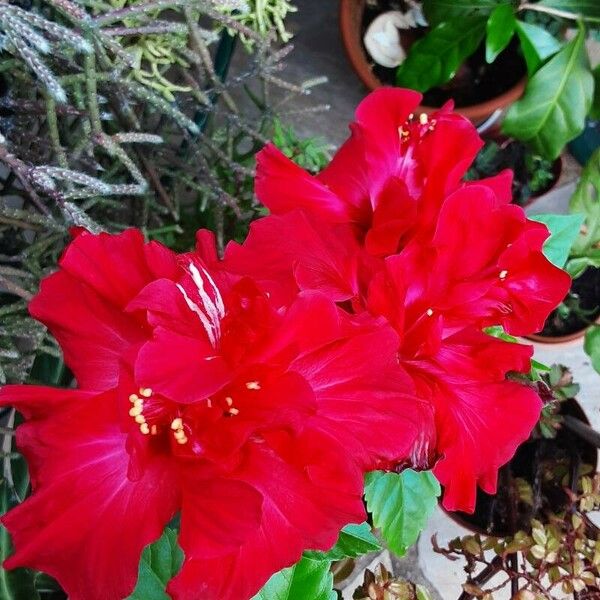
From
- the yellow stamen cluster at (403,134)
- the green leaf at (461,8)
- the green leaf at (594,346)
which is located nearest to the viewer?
the yellow stamen cluster at (403,134)

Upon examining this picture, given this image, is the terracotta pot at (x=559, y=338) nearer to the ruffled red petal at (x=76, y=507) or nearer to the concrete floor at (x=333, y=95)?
the concrete floor at (x=333, y=95)

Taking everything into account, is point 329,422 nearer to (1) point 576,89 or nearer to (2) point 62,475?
(2) point 62,475

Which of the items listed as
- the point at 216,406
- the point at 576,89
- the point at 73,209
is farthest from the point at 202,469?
the point at 576,89

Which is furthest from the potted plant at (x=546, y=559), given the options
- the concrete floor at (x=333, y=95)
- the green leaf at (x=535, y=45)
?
the green leaf at (x=535, y=45)

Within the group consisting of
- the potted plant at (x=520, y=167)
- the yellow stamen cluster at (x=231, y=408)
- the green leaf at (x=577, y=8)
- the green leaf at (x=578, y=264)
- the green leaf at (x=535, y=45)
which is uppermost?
the yellow stamen cluster at (x=231, y=408)

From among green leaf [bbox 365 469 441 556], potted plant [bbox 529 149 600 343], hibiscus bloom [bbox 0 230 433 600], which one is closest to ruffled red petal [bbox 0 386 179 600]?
hibiscus bloom [bbox 0 230 433 600]

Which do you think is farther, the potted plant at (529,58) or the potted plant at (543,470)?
the potted plant at (529,58)
